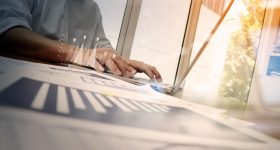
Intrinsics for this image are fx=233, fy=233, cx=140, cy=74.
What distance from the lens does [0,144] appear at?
0.13 metres

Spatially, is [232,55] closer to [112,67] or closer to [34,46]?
[112,67]

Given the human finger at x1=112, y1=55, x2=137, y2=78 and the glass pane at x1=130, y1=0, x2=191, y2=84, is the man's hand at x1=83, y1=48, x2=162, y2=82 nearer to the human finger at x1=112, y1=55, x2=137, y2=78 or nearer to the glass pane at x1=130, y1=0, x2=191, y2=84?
the human finger at x1=112, y1=55, x2=137, y2=78

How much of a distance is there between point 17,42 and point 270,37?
1.18 metres

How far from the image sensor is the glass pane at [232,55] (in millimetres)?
1344

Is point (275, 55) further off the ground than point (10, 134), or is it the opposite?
point (275, 55)

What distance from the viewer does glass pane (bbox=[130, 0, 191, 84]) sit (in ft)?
6.09

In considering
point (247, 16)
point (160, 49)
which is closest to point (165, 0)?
point (160, 49)

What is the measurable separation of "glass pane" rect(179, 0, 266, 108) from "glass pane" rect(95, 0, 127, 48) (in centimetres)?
63

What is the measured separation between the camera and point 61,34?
1.09 meters

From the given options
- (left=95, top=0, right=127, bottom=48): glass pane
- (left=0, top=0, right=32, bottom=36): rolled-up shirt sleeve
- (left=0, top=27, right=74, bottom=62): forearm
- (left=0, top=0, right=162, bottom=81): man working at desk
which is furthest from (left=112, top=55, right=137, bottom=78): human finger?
(left=95, top=0, right=127, bottom=48): glass pane

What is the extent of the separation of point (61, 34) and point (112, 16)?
24.5 inches

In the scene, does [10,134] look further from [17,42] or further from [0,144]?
[17,42]

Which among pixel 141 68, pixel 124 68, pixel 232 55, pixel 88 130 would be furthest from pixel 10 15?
pixel 232 55

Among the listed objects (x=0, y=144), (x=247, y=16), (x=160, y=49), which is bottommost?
(x=0, y=144)
